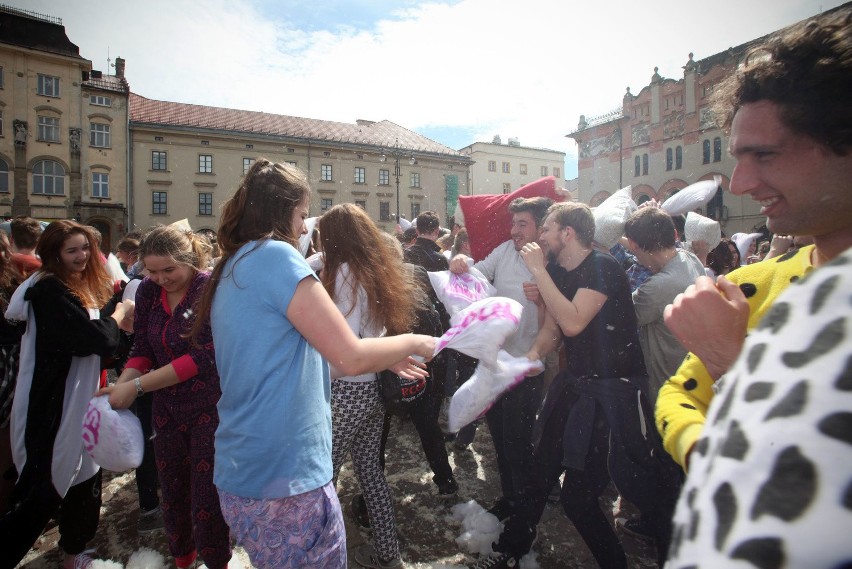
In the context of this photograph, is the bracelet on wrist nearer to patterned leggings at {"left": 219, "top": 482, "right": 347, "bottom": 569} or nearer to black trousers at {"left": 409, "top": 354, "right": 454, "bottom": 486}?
patterned leggings at {"left": 219, "top": 482, "right": 347, "bottom": 569}

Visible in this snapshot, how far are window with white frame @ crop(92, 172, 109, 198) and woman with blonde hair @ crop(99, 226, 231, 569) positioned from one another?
3223 centimetres

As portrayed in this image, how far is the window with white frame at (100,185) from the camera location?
27578 mm

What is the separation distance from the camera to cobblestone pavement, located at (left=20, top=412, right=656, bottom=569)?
282cm

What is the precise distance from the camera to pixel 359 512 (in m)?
3.21

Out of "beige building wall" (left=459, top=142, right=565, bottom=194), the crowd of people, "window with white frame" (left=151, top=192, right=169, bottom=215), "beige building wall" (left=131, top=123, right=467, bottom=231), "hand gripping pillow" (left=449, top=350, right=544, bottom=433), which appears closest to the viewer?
the crowd of people

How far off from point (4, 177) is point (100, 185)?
4689 millimetres

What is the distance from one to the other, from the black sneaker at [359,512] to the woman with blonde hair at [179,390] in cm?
112

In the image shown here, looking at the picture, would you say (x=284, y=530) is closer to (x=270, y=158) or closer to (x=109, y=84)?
(x=109, y=84)

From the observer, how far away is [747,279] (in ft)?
4.22

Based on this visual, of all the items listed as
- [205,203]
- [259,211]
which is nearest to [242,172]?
[205,203]

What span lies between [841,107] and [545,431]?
2.00 m

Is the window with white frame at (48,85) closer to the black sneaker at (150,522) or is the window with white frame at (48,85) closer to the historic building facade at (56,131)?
the historic building facade at (56,131)

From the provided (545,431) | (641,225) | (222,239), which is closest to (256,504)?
(222,239)

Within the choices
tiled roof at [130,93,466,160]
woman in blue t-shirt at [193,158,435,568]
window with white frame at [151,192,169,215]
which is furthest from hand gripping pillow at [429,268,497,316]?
tiled roof at [130,93,466,160]
